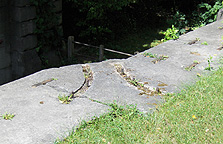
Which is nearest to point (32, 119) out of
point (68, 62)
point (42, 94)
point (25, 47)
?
point (42, 94)

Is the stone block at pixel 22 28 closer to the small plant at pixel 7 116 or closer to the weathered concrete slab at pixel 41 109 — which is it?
the weathered concrete slab at pixel 41 109

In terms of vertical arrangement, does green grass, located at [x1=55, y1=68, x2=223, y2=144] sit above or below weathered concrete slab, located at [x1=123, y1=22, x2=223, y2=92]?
below

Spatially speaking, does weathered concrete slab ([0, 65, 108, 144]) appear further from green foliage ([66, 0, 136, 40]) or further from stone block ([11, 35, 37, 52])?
green foliage ([66, 0, 136, 40])

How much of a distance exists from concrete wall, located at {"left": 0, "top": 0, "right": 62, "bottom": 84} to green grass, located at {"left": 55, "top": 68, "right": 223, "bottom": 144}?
15.9 ft

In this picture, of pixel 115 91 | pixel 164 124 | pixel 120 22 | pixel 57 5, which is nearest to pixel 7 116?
pixel 115 91

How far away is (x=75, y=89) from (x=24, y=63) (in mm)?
4560

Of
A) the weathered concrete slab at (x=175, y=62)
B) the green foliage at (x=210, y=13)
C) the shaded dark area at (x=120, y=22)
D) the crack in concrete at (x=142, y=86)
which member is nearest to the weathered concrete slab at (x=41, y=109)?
the crack in concrete at (x=142, y=86)

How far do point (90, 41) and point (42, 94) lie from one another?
25.9 feet

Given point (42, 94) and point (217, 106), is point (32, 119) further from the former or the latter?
point (217, 106)

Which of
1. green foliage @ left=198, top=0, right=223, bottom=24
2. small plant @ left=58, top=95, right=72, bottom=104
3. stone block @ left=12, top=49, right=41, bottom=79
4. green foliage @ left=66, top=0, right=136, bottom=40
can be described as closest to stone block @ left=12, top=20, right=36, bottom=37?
stone block @ left=12, top=49, right=41, bottom=79

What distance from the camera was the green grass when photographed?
7.07 feet

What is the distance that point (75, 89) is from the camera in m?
2.73

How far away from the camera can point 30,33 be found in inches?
272

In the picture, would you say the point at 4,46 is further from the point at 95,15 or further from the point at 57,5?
the point at 95,15
